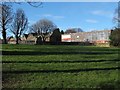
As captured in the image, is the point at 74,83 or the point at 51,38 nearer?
the point at 74,83

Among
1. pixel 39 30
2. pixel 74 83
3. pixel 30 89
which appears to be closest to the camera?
pixel 30 89

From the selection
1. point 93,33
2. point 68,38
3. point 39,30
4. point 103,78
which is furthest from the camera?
point 68,38

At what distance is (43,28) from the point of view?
12719 centimetres

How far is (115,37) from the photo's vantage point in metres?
83.2

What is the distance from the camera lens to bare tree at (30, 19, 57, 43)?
125250 millimetres

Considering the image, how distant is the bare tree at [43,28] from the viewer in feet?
411

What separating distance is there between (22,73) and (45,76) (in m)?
1.22

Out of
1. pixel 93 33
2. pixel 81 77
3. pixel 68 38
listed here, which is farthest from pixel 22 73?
pixel 68 38

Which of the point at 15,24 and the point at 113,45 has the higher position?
the point at 15,24

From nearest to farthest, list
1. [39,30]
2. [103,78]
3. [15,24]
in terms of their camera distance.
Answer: [103,78]
[15,24]
[39,30]

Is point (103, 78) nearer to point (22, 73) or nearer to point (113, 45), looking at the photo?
point (22, 73)

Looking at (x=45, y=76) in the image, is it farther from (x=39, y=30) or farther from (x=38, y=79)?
(x=39, y=30)

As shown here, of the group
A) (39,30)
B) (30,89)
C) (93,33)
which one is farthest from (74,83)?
(93,33)

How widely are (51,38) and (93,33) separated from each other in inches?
914
